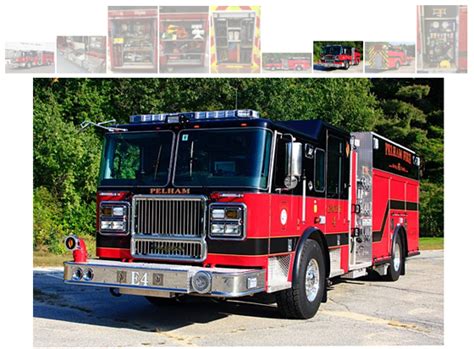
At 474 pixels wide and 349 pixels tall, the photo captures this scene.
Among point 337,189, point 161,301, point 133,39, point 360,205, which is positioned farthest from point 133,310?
point 133,39

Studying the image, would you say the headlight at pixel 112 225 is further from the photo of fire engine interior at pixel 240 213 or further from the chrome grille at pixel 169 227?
the chrome grille at pixel 169 227

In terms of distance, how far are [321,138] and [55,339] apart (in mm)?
4550

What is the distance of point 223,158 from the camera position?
7902 mm

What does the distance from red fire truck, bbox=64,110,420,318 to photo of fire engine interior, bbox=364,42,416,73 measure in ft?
7.60

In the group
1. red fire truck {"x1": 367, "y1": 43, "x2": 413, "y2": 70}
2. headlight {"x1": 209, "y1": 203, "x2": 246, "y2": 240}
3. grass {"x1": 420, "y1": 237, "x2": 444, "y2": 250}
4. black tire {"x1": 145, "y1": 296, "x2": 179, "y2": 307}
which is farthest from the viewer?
grass {"x1": 420, "y1": 237, "x2": 444, "y2": 250}

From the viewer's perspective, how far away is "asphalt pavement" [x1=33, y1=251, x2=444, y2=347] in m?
7.60

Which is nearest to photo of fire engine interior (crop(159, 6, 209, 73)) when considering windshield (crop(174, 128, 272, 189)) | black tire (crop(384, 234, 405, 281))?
windshield (crop(174, 128, 272, 189))

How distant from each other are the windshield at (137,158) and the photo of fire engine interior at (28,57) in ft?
8.13

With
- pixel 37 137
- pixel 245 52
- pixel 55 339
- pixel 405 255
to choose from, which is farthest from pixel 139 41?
pixel 37 137

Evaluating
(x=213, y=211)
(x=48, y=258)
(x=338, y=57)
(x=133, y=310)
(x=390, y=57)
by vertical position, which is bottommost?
(x=48, y=258)

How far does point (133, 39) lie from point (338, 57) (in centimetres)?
471

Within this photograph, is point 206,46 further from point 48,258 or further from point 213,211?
point 48,258

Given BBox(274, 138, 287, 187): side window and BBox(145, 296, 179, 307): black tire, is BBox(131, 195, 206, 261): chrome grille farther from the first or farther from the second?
BBox(145, 296, 179, 307): black tire

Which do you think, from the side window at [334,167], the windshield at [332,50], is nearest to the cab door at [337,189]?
the side window at [334,167]
